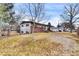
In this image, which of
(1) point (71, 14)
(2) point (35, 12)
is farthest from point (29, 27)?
(1) point (71, 14)

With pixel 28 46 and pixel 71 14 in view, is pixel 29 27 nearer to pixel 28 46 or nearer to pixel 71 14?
pixel 28 46

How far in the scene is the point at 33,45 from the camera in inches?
61.4

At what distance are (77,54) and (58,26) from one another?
10.2 inches

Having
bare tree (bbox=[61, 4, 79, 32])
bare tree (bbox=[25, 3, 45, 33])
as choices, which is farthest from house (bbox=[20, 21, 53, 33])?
bare tree (bbox=[61, 4, 79, 32])

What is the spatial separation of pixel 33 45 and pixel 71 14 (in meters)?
0.38

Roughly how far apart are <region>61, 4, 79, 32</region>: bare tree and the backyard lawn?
0.12 metres

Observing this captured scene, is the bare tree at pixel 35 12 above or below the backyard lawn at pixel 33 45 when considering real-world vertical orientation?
above

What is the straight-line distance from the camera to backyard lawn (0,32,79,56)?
5.06ft

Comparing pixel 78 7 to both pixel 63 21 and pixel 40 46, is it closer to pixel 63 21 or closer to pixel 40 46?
pixel 63 21

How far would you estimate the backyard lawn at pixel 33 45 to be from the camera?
1.54 meters

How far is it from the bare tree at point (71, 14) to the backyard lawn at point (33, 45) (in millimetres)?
119

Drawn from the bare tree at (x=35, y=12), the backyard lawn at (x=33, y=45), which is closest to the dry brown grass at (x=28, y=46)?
the backyard lawn at (x=33, y=45)

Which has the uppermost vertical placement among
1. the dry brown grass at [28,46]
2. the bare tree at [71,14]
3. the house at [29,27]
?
the bare tree at [71,14]

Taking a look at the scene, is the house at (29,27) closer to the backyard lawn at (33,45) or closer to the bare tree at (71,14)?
the backyard lawn at (33,45)
